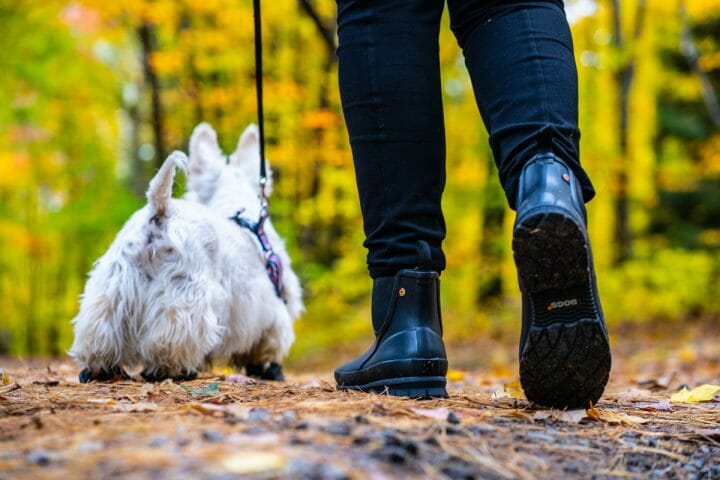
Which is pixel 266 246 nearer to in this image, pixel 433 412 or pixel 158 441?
pixel 433 412

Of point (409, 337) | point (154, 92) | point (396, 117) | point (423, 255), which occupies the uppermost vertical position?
point (154, 92)

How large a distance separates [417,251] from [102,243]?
8708mm

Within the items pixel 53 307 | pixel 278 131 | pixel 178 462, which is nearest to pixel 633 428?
pixel 178 462

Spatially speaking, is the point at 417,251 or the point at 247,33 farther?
the point at 247,33

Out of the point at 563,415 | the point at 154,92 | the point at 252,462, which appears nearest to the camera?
the point at 252,462

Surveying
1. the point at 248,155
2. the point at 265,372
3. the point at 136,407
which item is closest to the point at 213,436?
the point at 136,407

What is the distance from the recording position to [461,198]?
11086 millimetres

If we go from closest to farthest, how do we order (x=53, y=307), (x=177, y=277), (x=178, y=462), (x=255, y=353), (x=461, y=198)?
(x=178, y=462) < (x=177, y=277) < (x=255, y=353) < (x=461, y=198) < (x=53, y=307)

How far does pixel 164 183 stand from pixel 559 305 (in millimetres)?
1521

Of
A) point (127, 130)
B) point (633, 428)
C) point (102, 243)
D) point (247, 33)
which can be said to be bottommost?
point (633, 428)

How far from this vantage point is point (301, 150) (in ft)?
29.1

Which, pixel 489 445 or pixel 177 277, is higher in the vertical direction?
pixel 177 277

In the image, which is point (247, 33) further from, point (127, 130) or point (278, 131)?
point (127, 130)

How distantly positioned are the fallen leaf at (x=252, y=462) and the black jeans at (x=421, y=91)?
2.78 feet
